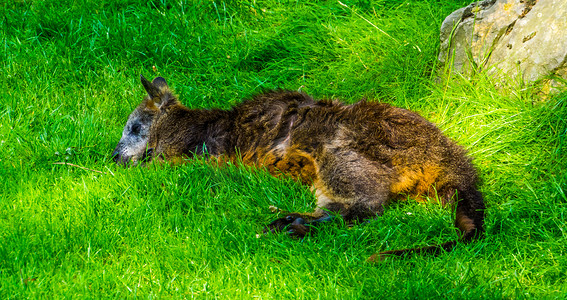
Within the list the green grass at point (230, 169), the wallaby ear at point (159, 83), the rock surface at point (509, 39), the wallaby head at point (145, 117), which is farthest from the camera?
the wallaby ear at point (159, 83)

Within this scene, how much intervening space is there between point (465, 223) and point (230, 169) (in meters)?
1.96

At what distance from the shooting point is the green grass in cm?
373

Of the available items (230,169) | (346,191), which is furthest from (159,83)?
(346,191)

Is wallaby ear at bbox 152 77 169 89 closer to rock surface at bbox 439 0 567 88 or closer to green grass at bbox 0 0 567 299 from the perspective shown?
green grass at bbox 0 0 567 299

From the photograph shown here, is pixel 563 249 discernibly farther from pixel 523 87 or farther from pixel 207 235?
pixel 207 235

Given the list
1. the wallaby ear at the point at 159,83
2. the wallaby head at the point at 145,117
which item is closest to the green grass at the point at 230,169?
the wallaby head at the point at 145,117

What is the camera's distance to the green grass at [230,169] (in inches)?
147

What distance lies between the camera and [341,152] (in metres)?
4.78

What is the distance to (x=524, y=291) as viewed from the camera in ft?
11.7

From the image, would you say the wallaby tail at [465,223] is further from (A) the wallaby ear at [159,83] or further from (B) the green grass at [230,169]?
(A) the wallaby ear at [159,83]

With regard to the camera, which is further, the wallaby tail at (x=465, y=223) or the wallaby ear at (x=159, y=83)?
the wallaby ear at (x=159, y=83)

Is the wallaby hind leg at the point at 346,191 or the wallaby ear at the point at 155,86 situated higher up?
the wallaby ear at the point at 155,86

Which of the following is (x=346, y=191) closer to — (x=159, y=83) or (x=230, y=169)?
(x=230, y=169)

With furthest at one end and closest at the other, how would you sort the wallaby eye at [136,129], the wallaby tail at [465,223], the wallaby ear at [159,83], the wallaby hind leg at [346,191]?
the wallaby ear at [159,83]
the wallaby eye at [136,129]
the wallaby hind leg at [346,191]
the wallaby tail at [465,223]
